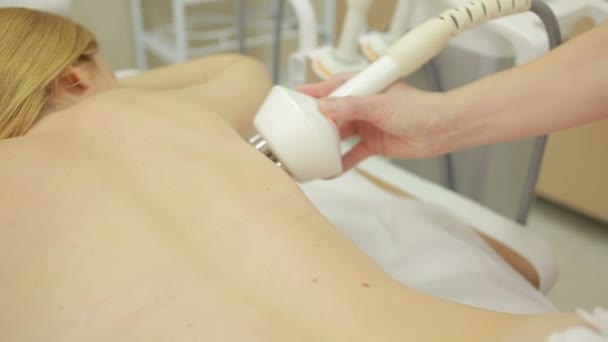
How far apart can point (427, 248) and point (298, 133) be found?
35 centimetres

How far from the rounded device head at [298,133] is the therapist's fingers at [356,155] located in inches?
7.9

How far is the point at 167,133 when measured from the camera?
0.76m

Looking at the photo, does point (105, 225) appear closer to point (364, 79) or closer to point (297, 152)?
point (297, 152)

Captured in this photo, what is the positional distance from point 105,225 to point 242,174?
0.52 ft

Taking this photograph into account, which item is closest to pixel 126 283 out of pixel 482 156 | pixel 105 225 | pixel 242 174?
pixel 105 225

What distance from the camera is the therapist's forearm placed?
79 cm

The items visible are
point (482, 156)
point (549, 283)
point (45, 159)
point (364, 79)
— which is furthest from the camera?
point (482, 156)

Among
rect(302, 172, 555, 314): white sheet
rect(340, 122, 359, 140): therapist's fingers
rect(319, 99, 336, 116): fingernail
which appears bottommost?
rect(302, 172, 555, 314): white sheet

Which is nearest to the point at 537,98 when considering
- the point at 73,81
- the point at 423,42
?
the point at 423,42

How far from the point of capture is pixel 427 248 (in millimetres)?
1023

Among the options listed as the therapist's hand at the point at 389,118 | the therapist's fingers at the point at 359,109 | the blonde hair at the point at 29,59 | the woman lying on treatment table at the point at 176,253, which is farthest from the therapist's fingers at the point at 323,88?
the blonde hair at the point at 29,59

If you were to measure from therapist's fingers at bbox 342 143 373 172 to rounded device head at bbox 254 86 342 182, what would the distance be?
0.66 feet

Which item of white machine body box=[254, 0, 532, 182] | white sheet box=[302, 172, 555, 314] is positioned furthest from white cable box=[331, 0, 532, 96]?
white sheet box=[302, 172, 555, 314]

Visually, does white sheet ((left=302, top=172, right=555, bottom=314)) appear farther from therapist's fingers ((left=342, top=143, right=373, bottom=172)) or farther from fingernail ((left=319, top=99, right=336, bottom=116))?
fingernail ((left=319, top=99, right=336, bottom=116))
